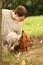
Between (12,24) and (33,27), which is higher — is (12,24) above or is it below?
above

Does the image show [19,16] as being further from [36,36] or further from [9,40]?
[36,36]

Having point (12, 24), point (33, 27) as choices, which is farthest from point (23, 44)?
point (33, 27)

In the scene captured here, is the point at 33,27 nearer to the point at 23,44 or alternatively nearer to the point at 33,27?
the point at 33,27

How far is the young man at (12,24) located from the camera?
4762 millimetres

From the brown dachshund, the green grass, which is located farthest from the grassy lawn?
the brown dachshund

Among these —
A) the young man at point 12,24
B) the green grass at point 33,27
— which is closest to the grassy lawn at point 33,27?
the green grass at point 33,27

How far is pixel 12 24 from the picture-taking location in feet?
15.9

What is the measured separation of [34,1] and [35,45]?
356 cm

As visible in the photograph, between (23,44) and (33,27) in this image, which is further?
(33,27)

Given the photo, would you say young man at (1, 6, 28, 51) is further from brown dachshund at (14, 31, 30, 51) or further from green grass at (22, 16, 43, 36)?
green grass at (22, 16, 43, 36)

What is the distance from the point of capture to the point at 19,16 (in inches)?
187

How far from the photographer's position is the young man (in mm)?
4762

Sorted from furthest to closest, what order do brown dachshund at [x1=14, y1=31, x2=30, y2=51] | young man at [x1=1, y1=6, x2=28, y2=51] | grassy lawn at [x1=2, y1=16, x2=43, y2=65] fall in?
grassy lawn at [x1=2, y1=16, x2=43, y2=65]
brown dachshund at [x1=14, y1=31, x2=30, y2=51]
young man at [x1=1, y1=6, x2=28, y2=51]

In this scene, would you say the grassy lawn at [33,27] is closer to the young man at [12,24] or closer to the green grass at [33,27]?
the green grass at [33,27]
